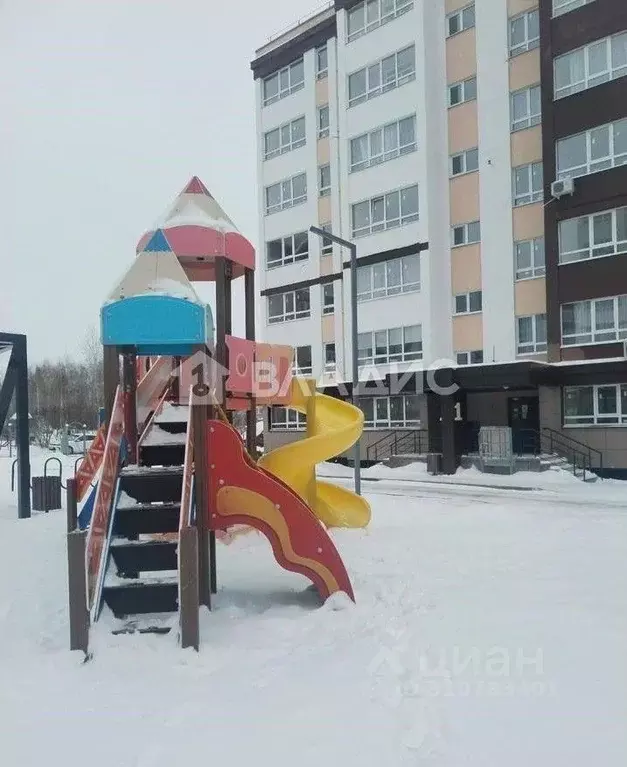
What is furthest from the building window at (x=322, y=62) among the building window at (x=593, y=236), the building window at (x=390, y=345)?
the building window at (x=593, y=236)

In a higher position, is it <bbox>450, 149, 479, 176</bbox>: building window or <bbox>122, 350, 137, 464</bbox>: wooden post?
<bbox>450, 149, 479, 176</bbox>: building window

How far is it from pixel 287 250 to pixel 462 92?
36.9ft

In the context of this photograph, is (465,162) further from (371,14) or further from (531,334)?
(371,14)

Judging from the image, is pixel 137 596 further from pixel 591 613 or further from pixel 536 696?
pixel 591 613

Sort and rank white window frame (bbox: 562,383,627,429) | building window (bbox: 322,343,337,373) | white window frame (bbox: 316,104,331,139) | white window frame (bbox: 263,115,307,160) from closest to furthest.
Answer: white window frame (bbox: 562,383,627,429) < building window (bbox: 322,343,337,373) < white window frame (bbox: 316,104,331,139) < white window frame (bbox: 263,115,307,160)

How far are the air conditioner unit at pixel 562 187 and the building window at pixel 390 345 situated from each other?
294 inches

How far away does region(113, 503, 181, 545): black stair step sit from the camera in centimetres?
669

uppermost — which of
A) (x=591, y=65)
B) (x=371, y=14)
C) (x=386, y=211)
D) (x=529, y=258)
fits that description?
(x=371, y=14)

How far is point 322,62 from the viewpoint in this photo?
33.4 m

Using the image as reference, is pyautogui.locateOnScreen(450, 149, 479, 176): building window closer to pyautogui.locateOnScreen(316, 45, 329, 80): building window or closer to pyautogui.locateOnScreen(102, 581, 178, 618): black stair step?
pyautogui.locateOnScreen(316, 45, 329, 80): building window

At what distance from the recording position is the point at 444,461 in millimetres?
25281

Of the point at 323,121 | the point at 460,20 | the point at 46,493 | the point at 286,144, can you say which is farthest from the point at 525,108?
the point at 46,493

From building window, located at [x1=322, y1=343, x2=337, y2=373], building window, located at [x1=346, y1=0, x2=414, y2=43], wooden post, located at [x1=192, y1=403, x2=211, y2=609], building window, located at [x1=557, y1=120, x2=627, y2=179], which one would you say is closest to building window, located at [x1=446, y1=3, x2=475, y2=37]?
building window, located at [x1=346, y1=0, x2=414, y2=43]

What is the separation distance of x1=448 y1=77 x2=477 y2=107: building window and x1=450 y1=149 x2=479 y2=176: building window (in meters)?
2.18
